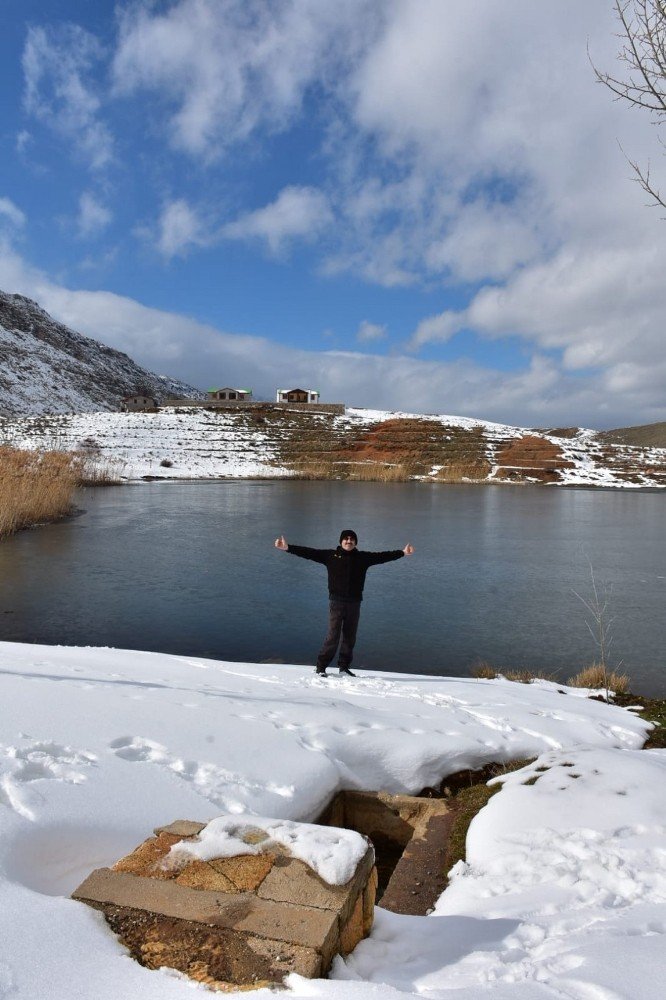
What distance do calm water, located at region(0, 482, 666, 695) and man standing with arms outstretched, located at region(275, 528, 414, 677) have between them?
1602 mm

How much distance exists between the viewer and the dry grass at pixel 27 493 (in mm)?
19703

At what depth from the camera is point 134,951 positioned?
208cm

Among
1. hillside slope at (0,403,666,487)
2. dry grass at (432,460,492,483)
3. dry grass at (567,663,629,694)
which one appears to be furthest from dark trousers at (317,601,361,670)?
dry grass at (432,460,492,483)

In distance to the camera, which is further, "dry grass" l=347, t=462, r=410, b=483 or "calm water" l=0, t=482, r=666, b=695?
"dry grass" l=347, t=462, r=410, b=483

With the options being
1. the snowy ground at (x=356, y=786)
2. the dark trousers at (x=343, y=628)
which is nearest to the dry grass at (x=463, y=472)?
the dark trousers at (x=343, y=628)

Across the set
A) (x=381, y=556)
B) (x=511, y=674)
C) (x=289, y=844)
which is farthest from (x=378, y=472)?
(x=289, y=844)

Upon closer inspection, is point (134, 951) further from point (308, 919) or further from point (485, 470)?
point (485, 470)

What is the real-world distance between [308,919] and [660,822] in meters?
2.14

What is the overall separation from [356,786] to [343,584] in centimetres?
337

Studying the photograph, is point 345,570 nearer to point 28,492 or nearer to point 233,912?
point 233,912

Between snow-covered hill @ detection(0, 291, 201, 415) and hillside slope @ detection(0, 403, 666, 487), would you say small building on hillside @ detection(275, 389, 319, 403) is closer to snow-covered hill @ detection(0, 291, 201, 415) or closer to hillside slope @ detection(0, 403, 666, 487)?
hillside slope @ detection(0, 403, 666, 487)

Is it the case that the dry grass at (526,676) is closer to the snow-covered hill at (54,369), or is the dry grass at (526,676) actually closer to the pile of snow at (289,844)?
the pile of snow at (289,844)

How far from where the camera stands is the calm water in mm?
10094

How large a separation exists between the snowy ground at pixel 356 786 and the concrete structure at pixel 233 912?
7cm
